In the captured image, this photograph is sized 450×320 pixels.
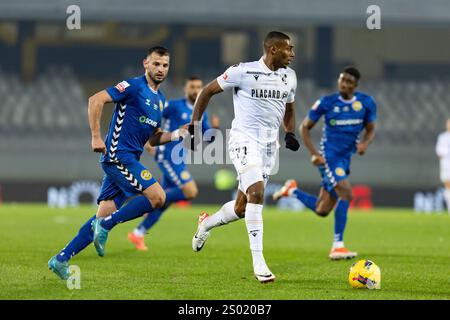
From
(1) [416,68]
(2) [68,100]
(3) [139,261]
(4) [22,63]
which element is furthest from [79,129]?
(3) [139,261]

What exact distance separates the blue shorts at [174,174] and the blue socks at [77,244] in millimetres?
4187

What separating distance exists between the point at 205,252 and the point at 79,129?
52.5 feet

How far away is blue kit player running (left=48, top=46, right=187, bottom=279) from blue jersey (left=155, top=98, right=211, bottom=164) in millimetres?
3770

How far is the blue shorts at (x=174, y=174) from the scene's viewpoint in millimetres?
12852

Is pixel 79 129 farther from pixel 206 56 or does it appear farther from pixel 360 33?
pixel 360 33

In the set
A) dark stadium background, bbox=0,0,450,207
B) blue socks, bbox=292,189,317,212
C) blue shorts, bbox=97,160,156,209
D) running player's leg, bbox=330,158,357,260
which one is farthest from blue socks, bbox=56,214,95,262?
dark stadium background, bbox=0,0,450,207

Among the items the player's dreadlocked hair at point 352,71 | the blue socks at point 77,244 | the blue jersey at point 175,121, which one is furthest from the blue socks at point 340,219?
the blue socks at point 77,244

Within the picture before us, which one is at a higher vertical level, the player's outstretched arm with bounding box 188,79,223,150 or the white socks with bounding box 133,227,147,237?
the player's outstretched arm with bounding box 188,79,223,150

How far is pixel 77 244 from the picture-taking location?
8.58m

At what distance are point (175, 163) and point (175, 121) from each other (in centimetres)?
67

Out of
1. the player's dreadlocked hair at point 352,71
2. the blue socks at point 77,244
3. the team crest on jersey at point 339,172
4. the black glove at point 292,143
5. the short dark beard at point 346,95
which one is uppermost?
the player's dreadlocked hair at point 352,71

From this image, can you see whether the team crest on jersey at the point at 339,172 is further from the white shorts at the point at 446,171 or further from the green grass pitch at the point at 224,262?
the white shorts at the point at 446,171

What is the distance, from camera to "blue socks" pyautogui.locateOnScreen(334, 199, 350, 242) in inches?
448

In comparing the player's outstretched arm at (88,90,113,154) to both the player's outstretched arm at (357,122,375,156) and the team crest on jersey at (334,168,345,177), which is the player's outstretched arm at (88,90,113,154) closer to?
the team crest on jersey at (334,168,345,177)
